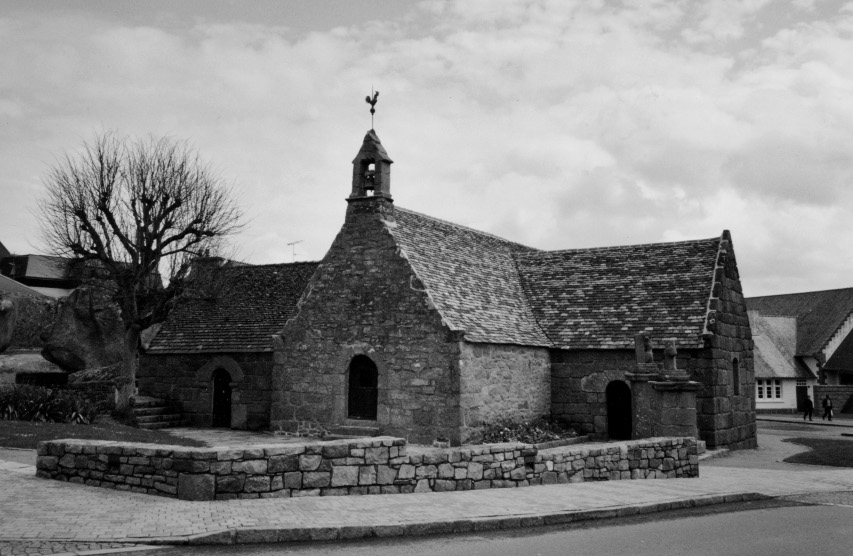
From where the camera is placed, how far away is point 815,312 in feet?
178

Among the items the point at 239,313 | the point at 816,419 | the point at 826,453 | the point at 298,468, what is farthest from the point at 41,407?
the point at 816,419

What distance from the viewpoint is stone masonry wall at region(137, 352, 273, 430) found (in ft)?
79.6

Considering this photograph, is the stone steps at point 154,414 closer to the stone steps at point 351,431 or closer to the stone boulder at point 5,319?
the stone steps at point 351,431

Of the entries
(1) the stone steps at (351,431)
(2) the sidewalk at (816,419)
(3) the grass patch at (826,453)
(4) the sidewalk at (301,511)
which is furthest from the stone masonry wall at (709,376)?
(2) the sidewalk at (816,419)

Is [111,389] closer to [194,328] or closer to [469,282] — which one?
[194,328]

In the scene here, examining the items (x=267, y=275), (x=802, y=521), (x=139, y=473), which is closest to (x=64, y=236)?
(x=267, y=275)

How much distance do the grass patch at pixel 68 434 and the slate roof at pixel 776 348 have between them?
3914cm

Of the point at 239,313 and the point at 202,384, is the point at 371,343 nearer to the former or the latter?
the point at 202,384

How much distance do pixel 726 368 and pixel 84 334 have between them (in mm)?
24625

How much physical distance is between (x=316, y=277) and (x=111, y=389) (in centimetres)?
882

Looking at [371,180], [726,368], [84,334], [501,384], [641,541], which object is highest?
[371,180]

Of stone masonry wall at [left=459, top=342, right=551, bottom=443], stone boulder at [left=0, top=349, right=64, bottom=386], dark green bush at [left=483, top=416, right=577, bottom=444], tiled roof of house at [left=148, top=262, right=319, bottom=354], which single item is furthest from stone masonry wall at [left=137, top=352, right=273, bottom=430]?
dark green bush at [left=483, top=416, right=577, bottom=444]

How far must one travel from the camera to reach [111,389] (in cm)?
2500

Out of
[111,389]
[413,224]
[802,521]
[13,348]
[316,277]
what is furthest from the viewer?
[13,348]
